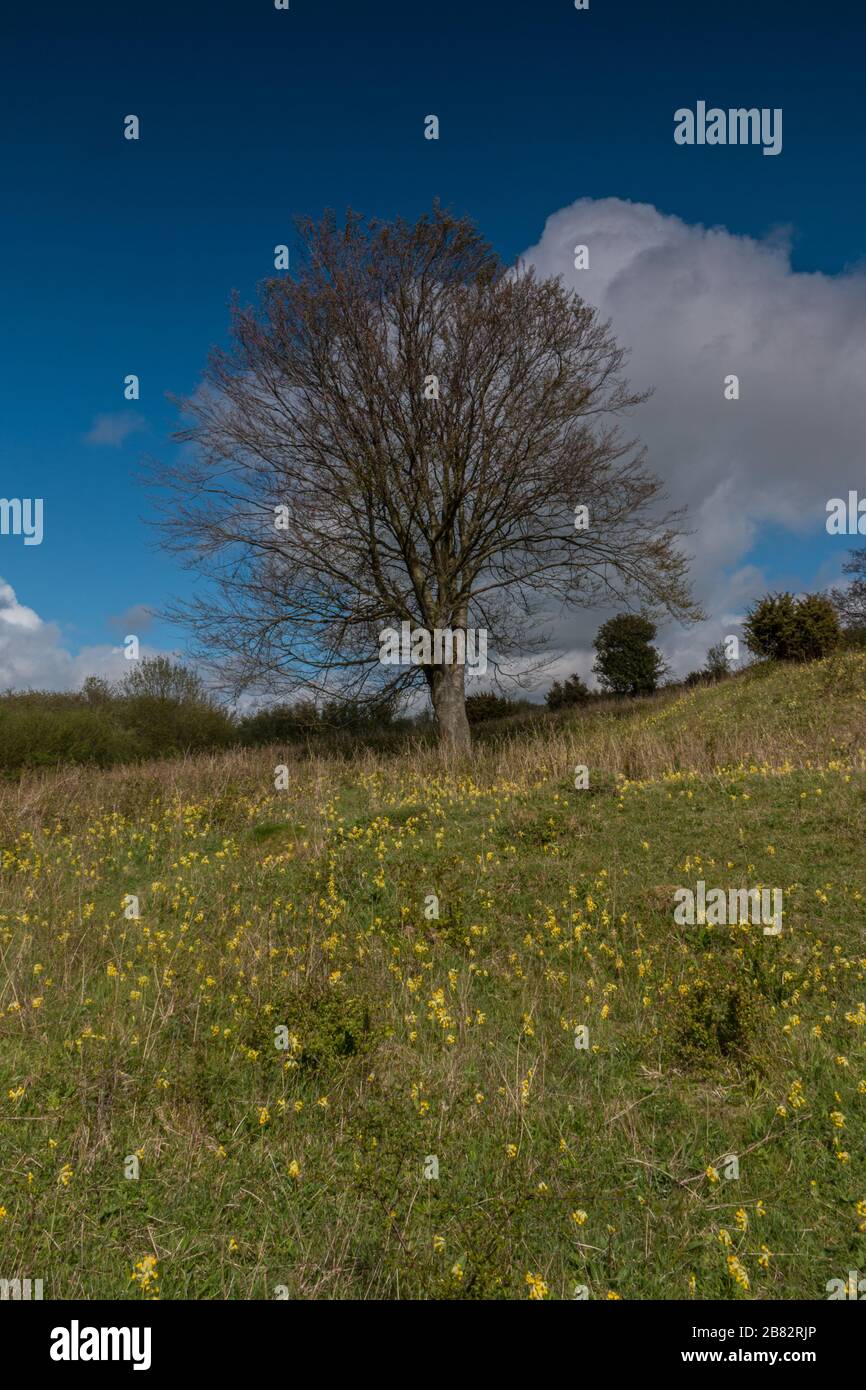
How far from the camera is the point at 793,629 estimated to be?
24.9m

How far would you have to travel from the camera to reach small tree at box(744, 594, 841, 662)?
80.9ft

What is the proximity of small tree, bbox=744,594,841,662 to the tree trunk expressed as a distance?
1124 cm

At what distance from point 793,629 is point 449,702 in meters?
12.1

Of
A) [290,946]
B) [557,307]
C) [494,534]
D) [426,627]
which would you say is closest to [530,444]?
[494,534]

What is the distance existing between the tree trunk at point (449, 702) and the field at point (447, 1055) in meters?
8.33

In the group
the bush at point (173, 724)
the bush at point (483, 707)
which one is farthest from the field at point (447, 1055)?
the bush at point (483, 707)

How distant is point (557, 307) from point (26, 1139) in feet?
65.4

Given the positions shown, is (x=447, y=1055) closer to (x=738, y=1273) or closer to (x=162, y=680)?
(x=738, y=1273)

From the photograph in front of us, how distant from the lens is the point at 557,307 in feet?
64.4

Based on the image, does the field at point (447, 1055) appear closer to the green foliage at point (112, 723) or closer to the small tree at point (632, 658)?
the green foliage at point (112, 723)

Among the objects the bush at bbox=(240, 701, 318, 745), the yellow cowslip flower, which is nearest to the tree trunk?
the bush at bbox=(240, 701, 318, 745)

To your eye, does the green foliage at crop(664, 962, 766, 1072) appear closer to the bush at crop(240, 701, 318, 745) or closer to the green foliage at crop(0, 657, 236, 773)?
the bush at crop(240, 701, 318, 745)

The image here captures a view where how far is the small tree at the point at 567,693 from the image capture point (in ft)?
121
